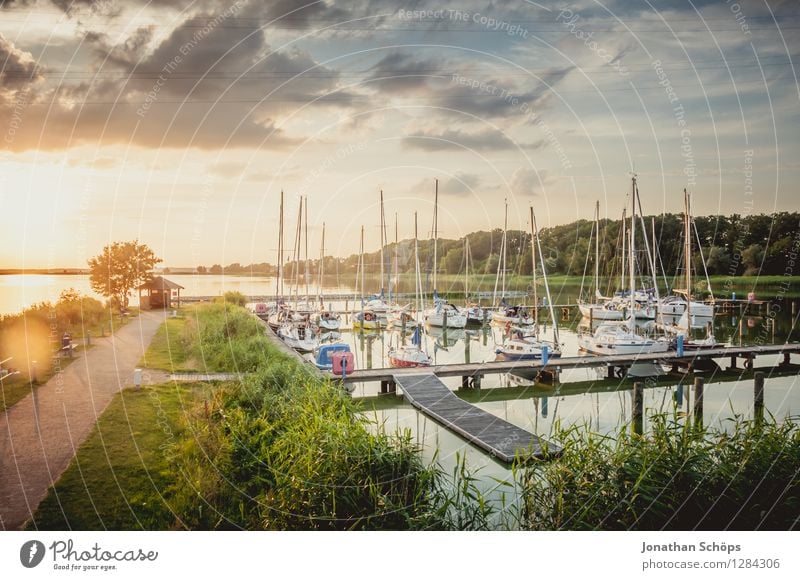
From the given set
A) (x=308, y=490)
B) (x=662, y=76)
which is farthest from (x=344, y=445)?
(x=662, y=76)

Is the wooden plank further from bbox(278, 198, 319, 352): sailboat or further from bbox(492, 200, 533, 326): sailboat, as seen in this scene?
bbox(492, 200, 533, 326): sailboat

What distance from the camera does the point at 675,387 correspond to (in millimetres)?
12648

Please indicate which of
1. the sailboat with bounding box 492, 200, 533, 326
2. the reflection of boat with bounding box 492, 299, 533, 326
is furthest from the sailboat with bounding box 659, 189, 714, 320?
the sailboat with bounding box 492, 200, 533, 326

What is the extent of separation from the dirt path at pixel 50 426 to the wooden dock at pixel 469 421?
458 centimetres

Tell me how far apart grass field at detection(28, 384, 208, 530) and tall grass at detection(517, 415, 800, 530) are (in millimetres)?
3129

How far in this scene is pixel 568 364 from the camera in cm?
1354

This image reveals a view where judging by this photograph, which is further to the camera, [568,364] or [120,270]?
[120,270]

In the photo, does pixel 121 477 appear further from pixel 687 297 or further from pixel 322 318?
pixel 322 318

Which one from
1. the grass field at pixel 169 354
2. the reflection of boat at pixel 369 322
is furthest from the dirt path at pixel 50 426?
the reflection of boat at pixel 369 322

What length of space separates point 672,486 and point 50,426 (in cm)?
649

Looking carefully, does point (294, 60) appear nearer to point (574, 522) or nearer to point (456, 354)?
point (574, 522)

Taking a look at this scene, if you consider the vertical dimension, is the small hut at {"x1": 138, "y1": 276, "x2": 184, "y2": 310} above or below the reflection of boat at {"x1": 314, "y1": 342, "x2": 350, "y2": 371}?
above

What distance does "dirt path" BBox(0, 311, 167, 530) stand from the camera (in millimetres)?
4945

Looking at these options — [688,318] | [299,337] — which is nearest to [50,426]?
[299,337]
